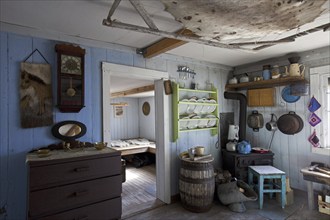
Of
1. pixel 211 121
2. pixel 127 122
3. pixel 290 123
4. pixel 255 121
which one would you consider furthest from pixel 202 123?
pixel 127 122

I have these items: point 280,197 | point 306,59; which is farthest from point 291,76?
point 280,197

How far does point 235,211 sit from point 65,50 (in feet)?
8.72

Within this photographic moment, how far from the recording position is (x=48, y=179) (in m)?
1.39

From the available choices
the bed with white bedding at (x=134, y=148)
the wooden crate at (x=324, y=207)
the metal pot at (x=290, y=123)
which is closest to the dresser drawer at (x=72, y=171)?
the wooden crate at (x=324, y=207)

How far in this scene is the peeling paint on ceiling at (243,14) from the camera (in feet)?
2.87

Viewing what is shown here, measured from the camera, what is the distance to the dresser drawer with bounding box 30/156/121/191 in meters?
1.36

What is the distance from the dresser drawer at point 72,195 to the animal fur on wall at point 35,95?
70cm

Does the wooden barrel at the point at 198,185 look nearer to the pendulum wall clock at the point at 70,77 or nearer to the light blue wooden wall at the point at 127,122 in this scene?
the pendulum wall clock at the point at 70,77

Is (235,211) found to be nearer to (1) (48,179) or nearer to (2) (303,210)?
(2) (303,210)

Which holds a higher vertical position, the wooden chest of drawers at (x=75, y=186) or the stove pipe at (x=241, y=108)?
the stove pipe at (x=241, y=108)

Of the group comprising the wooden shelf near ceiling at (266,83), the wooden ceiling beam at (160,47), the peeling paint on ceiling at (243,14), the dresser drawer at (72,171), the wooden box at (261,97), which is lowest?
the dresser drawer at (72,171)

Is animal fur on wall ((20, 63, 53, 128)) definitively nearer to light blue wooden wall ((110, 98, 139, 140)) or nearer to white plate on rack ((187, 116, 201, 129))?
white plate on rack ((187, 116, 201, 129))

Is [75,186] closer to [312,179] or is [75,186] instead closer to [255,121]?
[312,179]

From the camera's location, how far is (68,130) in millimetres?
1923
